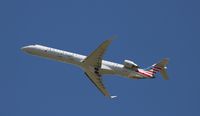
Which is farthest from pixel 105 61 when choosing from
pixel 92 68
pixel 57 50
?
pixel 57 50

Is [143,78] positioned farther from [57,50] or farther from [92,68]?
[57,50]

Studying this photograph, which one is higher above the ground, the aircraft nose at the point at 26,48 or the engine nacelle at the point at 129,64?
the aircraft nose at the point at 26,48

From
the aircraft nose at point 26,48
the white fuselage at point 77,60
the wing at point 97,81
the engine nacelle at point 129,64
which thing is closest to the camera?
the engine nacelle at point 129,64

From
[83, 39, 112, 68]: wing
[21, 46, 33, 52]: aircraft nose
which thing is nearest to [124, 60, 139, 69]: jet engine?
[83, 39, 112, 68]: wing

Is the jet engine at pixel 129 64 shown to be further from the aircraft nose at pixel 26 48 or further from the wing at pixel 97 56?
the aircraft nose at pixel 26 48

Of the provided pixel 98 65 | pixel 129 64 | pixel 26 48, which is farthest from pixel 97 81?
pixel 26 48

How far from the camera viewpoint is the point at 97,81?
8075 cm

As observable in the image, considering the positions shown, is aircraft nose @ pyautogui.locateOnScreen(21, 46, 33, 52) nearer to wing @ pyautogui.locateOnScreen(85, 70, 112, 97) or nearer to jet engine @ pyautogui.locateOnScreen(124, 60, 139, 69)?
wing @ pyautogui.locateOnScreen(85, 70, 112, 97)

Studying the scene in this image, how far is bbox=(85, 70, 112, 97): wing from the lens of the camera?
262ft

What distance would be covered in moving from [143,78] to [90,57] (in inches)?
310

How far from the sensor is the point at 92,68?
259ft

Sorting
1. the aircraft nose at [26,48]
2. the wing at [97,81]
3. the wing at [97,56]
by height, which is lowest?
the wing at [97,81]

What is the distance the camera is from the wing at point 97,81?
262 feet

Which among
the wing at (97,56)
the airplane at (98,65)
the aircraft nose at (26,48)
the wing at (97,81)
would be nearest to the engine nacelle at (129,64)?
the airplane at (98,65)
